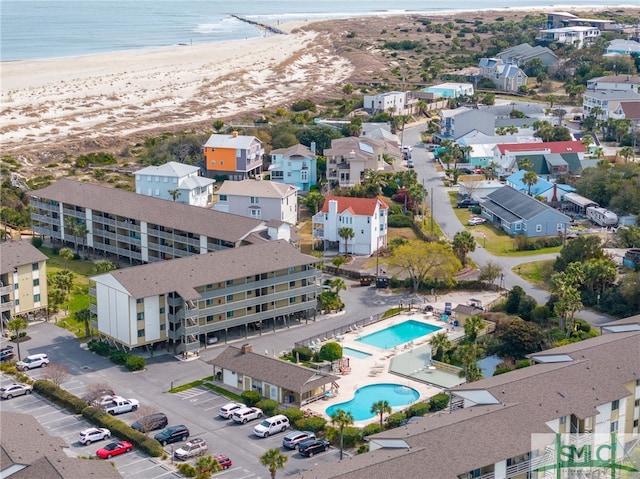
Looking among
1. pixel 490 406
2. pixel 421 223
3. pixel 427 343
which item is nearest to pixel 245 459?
pixel 490 406

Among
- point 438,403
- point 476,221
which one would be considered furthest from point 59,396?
point 476,221

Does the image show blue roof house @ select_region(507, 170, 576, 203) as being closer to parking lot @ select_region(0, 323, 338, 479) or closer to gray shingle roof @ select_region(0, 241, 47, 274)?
parking lot @ select_region(0, 323, 338, 479)

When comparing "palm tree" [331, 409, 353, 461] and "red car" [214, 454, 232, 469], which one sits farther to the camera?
"palm tree" [331, 409, 353, 461]

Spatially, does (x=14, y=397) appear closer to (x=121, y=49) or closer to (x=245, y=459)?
(x=245, y=459)

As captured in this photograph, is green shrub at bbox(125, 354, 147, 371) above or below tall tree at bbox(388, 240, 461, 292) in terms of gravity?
below

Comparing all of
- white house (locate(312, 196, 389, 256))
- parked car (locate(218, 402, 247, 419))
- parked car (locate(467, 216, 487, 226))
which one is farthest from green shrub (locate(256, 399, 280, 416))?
parked car (locate(467, 216, 487, 226))
